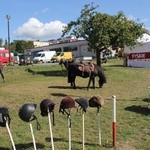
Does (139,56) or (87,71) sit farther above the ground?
(139,56)

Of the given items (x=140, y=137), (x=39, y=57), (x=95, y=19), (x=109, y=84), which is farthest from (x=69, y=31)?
(x=39, y=57)

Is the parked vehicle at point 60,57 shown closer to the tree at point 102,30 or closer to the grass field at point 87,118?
the tree at point 102,30

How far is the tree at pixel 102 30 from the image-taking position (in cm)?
2705

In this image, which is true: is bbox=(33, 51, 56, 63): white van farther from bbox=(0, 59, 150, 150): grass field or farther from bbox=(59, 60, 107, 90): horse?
bbox=(59, 60, 107, 90): horse

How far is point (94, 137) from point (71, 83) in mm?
9028

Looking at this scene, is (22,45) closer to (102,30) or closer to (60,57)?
(60,57)

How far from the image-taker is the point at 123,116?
43.9 ft

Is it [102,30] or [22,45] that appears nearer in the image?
[102,30]

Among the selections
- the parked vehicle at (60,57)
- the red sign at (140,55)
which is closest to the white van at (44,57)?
the parked vehicle at (60,57)

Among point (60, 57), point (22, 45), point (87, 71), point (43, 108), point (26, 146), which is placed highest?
point (22, 45)

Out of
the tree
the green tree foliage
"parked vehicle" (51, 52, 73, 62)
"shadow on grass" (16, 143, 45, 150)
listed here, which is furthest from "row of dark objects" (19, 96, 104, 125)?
the green tree foliage

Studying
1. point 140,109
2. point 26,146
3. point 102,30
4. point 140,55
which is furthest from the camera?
point 140,55

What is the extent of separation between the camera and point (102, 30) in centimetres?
2695

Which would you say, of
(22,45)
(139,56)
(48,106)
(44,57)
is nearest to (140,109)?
(48,106)
